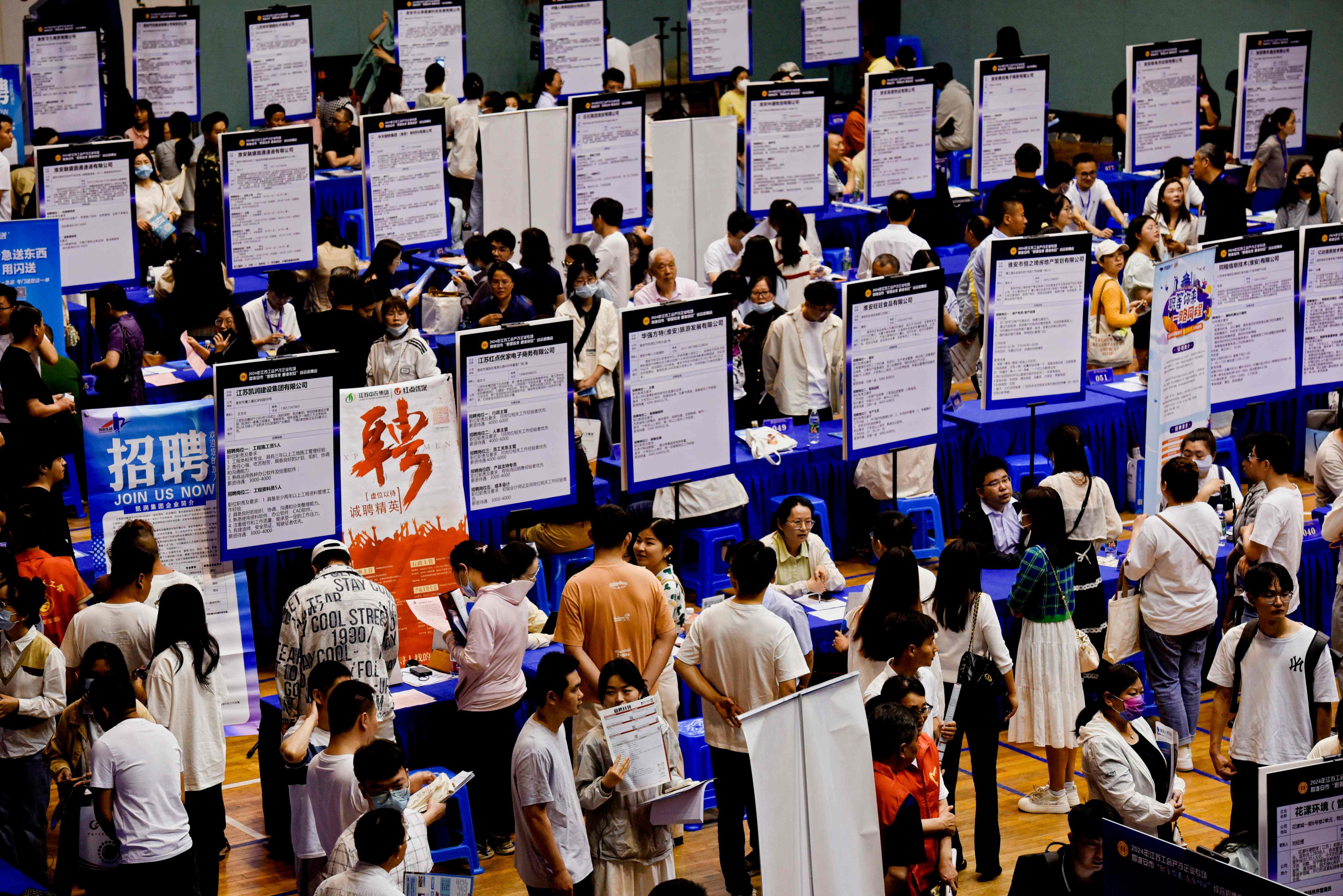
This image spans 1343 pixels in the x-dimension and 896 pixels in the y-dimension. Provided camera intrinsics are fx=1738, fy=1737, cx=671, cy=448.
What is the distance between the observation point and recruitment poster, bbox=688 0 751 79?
60.8 ft

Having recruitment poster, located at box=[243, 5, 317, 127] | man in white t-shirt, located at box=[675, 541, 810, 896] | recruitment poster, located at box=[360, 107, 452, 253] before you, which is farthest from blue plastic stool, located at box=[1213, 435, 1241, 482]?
recruitment poster, located at box=[243, 5, 317, 127]

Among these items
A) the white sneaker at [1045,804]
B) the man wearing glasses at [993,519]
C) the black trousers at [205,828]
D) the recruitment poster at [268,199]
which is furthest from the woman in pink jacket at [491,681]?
the recruitment poster at [268,199]

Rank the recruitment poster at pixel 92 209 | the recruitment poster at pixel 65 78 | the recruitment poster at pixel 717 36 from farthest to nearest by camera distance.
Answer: the recruitment poster at pixel 717 36 → the recruitment poster at pixel 65 78 → the recruitment poster at pixel 92 209

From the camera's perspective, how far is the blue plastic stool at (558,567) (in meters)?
8.95

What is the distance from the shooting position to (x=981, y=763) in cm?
664

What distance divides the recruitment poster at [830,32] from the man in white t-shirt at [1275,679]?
541 inches

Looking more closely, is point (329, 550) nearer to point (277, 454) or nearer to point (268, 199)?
point (277, 454)

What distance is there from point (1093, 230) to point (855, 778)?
32.0ft

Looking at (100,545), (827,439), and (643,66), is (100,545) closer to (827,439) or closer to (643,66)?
(827,439)

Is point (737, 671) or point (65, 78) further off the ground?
point (65, 78)

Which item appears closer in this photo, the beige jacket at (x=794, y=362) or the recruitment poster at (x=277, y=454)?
the recruitment poster at (x=277, y=454)

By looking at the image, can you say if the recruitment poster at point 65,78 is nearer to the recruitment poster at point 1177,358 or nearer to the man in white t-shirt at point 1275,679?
the recruitment poster at point 1177,358

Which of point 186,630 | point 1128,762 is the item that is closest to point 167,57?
point 186,630

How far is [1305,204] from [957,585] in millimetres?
8805
